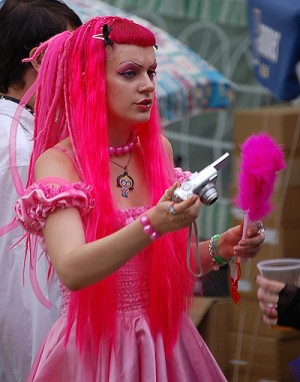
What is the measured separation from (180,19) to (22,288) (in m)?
3.96

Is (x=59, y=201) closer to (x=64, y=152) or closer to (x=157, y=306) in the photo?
(x=64, y=152)

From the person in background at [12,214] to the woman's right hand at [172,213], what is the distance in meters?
0.76

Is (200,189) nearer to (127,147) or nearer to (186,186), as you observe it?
(186,186)

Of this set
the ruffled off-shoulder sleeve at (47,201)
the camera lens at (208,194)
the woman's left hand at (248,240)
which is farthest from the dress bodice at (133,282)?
the camera lens at (208,194)

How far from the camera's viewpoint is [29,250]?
276 centimetres

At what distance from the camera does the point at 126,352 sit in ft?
7.93

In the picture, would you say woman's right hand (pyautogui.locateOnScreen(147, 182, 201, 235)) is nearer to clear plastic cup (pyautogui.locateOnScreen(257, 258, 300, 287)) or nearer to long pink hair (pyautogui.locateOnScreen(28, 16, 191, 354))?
long pink hair (pyautogui.locateOnScreen(28, 16, 191, 354))

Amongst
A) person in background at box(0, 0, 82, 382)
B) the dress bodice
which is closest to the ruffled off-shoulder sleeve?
the dress bodice

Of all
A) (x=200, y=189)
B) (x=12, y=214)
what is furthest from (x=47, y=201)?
(x=12, y=214)

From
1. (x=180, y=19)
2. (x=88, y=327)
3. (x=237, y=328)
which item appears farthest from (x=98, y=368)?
(x=180, y=19)

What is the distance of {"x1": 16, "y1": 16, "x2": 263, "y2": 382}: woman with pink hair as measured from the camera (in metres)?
2.37

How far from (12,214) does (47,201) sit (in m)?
0.64

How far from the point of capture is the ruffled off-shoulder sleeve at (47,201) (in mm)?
2283

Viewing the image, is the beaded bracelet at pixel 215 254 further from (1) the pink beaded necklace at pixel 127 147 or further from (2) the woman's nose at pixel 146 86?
A: (2) the woman's nose at pixel 146 86
